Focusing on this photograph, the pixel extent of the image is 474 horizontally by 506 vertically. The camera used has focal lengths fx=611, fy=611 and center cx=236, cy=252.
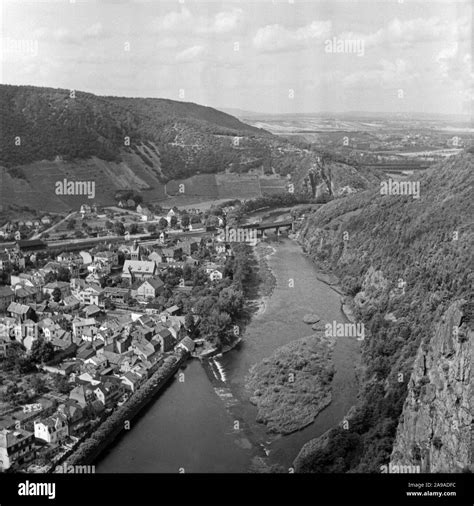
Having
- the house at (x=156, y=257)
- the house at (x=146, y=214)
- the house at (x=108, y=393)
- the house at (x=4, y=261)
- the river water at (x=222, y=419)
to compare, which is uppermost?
the house at (x=146, y=214)

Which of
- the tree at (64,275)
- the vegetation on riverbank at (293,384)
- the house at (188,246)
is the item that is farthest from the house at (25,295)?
the vegetation on riverbank at (293,384)

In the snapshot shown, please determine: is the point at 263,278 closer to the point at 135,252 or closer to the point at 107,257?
the point at 135,252

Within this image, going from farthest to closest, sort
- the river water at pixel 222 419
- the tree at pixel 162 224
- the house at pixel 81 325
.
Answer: the tree at pixel 162 224 → the house at pixel 81 325 → the river water at pixel 222 419

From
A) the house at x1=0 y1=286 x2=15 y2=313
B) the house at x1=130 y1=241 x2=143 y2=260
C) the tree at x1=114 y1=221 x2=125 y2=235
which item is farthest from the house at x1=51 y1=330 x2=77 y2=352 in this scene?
the tree at x1=114 y1=221 x2=125 y2=235

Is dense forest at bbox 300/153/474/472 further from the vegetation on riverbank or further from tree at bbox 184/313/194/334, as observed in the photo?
tree at bbox 184/313/194/334

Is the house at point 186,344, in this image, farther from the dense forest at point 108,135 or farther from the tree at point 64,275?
the dense forest at point 108,135
